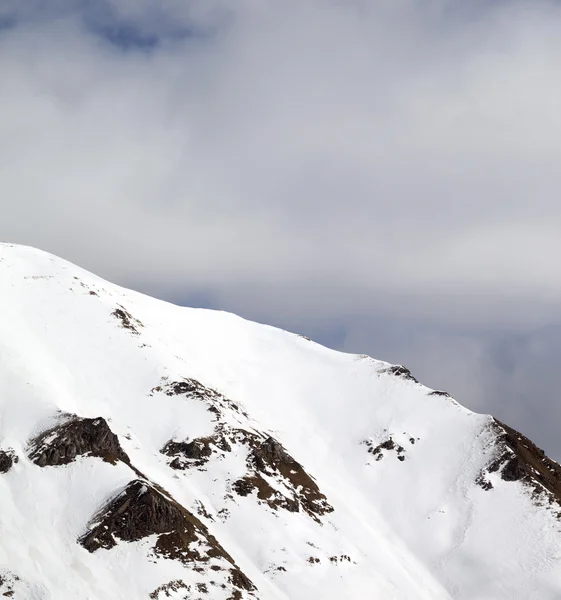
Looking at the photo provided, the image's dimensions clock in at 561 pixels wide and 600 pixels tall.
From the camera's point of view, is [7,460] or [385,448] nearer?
[7,460]

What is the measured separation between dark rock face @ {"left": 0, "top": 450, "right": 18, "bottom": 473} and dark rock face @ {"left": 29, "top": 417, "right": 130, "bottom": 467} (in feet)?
7.79

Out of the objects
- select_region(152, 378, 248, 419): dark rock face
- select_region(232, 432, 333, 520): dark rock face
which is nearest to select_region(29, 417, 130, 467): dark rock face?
select_region(232, 432, 333, 520): dark rock face

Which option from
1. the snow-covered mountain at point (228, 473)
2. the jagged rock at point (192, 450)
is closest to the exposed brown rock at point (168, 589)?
the snow-covered mountain at point (228, 473)

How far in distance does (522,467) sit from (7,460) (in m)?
89.6

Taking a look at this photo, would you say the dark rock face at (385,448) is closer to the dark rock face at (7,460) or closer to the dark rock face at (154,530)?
the dark rock face at (154,530)

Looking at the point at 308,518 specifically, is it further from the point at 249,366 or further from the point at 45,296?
the point at 45,296

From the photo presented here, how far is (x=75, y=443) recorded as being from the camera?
92000 millimetres

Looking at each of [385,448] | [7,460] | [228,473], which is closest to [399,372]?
[385,448]

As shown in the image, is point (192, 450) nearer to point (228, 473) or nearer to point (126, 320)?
point (228, 473)

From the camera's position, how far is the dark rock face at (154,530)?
265 ft

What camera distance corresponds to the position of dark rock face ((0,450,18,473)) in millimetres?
87188

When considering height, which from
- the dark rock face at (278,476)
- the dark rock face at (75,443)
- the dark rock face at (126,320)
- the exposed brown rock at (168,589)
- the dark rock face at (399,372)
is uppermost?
the dark rock face at (126,320)

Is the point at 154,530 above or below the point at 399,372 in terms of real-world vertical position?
below

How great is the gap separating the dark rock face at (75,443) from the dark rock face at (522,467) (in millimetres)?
68488
